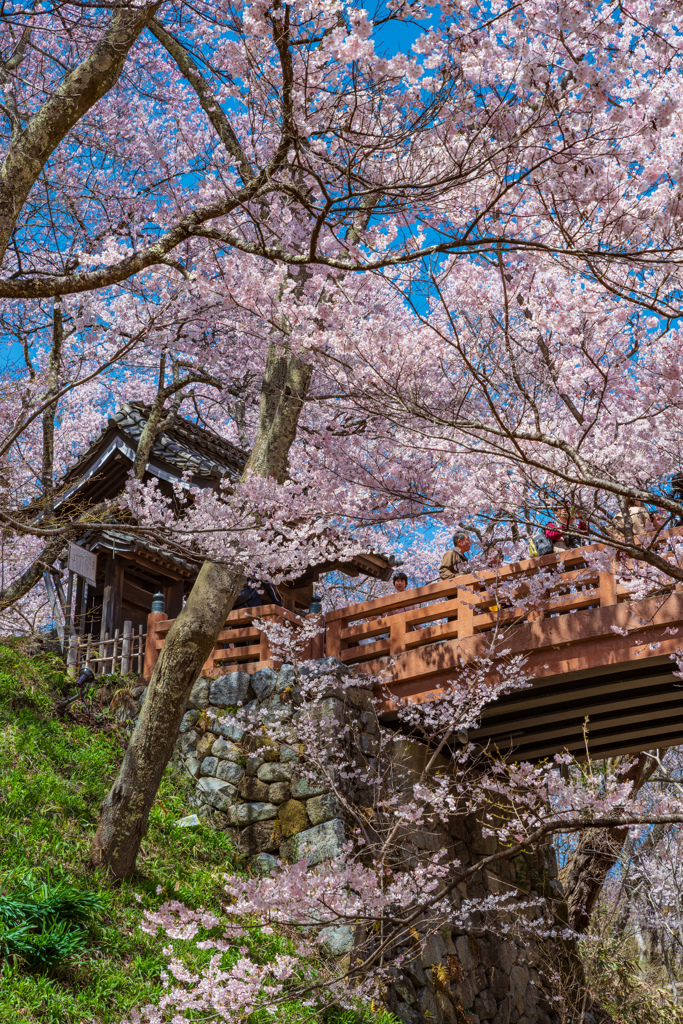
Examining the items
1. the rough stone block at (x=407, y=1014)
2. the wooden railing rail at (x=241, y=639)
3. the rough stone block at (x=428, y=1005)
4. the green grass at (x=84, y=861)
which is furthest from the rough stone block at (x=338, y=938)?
the wooden railing rail at (x=241, y=639)

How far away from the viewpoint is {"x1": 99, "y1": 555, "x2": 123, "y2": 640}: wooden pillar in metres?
13.6

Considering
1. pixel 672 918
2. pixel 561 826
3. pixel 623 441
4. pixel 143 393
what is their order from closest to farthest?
pixel 561 826, pixel 623 441, pixel 672 918, pixel 143 393

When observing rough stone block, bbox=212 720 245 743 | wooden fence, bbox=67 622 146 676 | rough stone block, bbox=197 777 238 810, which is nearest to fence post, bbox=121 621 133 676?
wooden fence, bbox=67 622 146 676

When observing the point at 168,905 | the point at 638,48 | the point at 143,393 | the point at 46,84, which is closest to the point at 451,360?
the point at 638,48

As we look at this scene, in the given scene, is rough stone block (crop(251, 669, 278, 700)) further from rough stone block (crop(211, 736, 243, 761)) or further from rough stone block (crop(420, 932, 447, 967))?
rough stone block (crop(420, 932, 447, 967))

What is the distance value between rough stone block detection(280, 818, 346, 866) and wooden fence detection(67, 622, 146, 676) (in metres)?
3.84

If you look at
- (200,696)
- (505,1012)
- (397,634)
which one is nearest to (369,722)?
(397,634)

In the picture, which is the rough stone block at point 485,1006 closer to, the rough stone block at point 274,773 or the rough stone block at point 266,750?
the rough stone block at point 274,773

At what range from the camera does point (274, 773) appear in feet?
31.0

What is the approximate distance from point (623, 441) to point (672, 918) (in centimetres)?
982

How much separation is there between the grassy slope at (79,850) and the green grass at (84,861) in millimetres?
10

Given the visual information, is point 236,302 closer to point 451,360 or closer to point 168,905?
point 451,360

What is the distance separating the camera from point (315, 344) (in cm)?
679

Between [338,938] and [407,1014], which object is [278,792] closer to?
[338,938]
